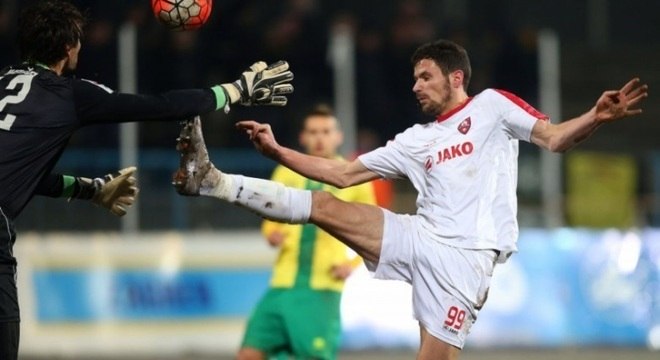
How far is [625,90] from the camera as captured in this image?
22.7 ft

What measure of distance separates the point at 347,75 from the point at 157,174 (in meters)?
2.39

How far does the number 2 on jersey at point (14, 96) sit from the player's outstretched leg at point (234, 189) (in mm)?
1061

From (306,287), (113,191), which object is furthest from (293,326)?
(113,191)

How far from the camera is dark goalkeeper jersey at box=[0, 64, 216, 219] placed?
6316 mm

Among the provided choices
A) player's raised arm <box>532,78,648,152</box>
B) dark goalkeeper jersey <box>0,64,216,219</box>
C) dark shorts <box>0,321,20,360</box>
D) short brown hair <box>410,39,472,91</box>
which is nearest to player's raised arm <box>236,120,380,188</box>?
short brown hair <box>410,39,472,91</box>

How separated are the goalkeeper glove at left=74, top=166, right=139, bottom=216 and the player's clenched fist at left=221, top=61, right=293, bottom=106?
848 millimetres

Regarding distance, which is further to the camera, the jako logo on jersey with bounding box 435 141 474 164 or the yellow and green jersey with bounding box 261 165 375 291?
the yellow and green jersey with bounding box 261 165 375 291

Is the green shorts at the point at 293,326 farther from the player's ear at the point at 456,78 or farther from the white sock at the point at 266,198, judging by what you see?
the player's ear at the point at 456,78

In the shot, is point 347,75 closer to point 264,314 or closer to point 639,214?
point 639,214

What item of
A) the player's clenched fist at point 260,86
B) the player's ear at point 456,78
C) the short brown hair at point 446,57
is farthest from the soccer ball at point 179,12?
the player's ear at point 456,78

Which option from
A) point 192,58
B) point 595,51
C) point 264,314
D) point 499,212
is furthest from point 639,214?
point 499,212

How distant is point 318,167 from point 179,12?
3.76 feet

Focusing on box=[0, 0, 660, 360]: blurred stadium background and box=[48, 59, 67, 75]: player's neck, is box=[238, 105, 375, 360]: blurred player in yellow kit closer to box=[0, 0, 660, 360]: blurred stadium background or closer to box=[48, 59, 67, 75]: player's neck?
box=[48, 59, 67, 75]: player's neck

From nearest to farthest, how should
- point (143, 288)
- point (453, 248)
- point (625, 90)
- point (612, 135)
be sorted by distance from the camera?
point (625, 90), point (453, 248), point (143, 288), point (612, 135)
